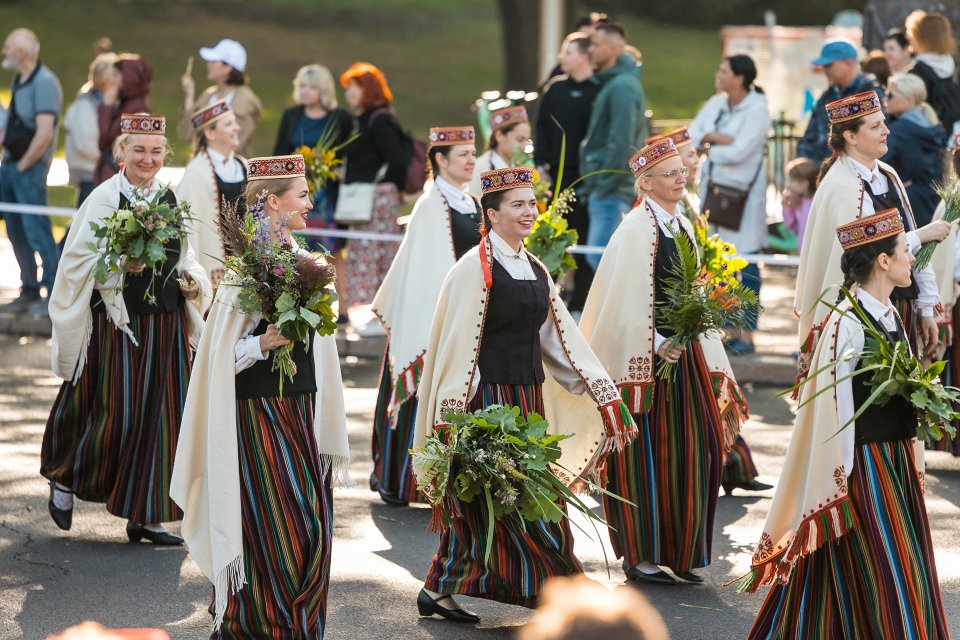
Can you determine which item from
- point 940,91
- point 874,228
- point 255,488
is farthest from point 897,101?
point 255,488

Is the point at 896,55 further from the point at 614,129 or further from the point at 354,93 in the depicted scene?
the point at 354,93

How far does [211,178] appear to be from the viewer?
28.8 feet

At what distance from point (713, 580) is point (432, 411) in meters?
1.65

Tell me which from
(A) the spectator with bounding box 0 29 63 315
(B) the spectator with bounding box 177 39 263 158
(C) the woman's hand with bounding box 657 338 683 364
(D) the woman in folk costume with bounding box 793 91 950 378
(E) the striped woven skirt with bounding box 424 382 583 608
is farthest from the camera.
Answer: (A) the spectator with bounding box 0 29 63 315

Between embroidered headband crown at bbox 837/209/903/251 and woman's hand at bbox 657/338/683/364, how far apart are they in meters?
1.37

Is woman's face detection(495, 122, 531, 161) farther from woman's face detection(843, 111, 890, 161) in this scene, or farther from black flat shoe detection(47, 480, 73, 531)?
black flat shoe detection(47, 480, 73, 531)

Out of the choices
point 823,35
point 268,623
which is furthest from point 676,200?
point 823,35

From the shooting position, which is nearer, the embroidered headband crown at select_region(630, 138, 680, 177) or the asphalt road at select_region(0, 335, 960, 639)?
the asphalt road at select_region(0, 335, 960, 639)

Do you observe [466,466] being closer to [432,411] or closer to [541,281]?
[432,411]

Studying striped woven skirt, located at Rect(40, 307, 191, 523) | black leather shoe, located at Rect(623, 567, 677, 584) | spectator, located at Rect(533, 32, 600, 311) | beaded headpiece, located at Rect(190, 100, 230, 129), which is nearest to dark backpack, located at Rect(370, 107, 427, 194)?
spectator, located at Rect(533, 32, 600, 311)

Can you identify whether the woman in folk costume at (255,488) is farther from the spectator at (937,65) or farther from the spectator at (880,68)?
the spectator at (880,68)

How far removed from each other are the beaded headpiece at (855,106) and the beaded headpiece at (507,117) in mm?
2071

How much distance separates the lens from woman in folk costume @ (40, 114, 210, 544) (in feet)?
24.7

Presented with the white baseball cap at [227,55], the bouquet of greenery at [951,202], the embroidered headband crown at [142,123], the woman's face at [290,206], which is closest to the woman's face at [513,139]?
the embroidered headband crown at [142,123]
